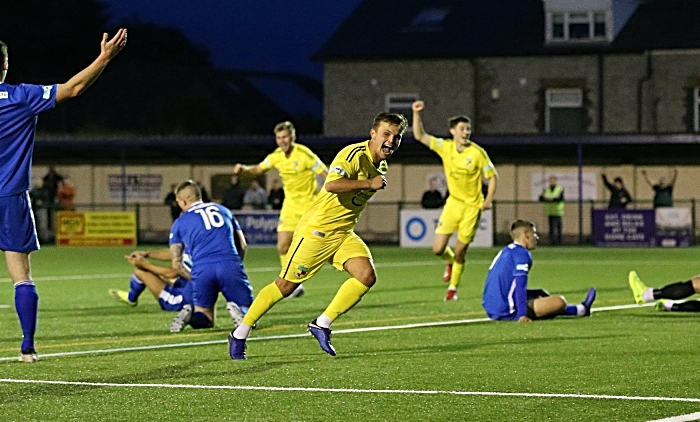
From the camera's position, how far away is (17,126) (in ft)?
31.9

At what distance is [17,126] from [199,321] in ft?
11.6

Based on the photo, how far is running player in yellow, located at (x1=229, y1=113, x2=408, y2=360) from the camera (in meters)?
10.0

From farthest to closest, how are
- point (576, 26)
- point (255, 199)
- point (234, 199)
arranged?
point (576, 26) < point (234, 199) < point (255, 199)

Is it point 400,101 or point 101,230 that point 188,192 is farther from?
point 400,101

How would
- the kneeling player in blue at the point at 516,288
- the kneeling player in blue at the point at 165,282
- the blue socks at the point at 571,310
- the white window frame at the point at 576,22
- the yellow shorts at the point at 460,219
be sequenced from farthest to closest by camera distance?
the white window frame at the point at 576,22 < the yellow shorts at the point at 460,219 < the kneeling player in blue at the point at 165,282 < the blue socks at the point at 571,310 < the kneeling player in blue at the point at 516,288

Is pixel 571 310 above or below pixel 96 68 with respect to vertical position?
below

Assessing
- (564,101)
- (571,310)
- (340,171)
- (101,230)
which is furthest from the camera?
(564,101)

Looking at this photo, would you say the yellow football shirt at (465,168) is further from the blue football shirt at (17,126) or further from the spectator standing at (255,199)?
the spectator standing at (255,199)

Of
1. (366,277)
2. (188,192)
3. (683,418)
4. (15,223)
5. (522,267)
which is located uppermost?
(188,192)

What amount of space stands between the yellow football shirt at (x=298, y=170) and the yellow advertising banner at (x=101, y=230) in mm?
19041

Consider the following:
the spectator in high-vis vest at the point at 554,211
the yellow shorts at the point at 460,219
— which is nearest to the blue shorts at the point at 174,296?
the yellow shorts at the point at 460,219

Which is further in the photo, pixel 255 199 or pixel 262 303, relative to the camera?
pixel 255 199

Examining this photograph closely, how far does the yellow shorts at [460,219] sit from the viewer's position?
1722 cm

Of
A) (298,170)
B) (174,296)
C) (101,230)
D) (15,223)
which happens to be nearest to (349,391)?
(15,223)
